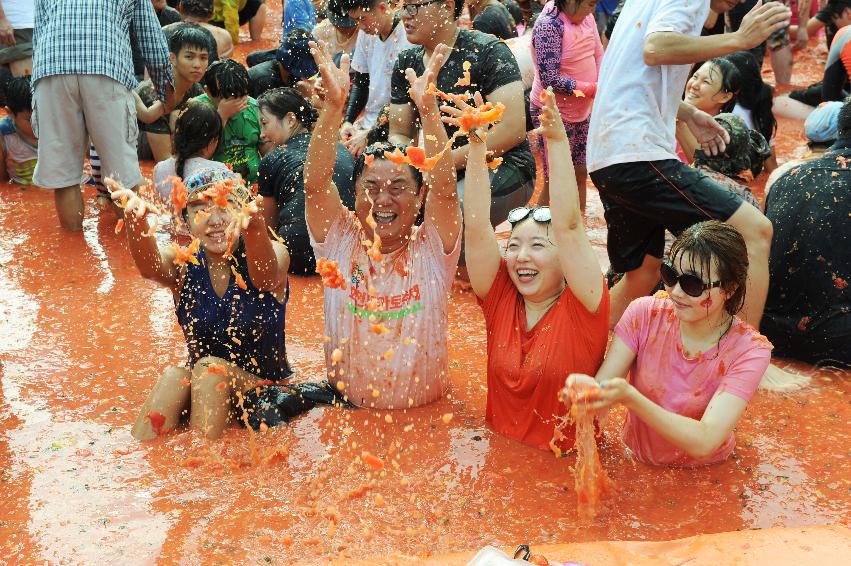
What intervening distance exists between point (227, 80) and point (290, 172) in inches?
53.5

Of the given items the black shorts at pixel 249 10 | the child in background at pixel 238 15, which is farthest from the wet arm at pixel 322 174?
the black shorts at pixel 249 10

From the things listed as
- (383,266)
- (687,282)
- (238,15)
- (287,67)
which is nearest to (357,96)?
(287,67)

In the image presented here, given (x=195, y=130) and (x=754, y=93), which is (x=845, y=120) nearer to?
(x=754, y=93)

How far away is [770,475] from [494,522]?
123cm

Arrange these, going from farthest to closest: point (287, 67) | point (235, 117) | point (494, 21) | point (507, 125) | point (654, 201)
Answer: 1. point (287, 67)
2. point (494, 21)
3. point (235, 117)
4. point (507, 125)
5. point (654, 201)

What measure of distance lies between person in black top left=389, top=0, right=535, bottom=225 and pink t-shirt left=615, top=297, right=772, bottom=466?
1.81m

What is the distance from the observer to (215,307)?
14.6 feet

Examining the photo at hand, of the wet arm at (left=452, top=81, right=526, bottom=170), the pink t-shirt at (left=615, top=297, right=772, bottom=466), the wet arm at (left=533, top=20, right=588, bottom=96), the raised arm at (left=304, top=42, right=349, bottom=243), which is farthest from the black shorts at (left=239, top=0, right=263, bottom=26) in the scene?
the pink t-shirt at (left=615, top=297, right=772, bottom=466)

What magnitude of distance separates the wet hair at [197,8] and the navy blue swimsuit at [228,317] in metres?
6.28

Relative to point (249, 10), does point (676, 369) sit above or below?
below

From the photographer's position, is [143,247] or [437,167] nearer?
[437,167]

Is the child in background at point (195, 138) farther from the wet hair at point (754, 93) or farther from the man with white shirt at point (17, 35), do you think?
the wet hair at point (754, 93)

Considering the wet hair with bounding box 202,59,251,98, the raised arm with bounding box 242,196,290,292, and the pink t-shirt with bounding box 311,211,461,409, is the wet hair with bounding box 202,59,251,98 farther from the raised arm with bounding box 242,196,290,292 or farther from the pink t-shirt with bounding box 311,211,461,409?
the pink t-shirt with bounding box 311,211,461,409

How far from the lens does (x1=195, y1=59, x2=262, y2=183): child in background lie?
7.43 m
